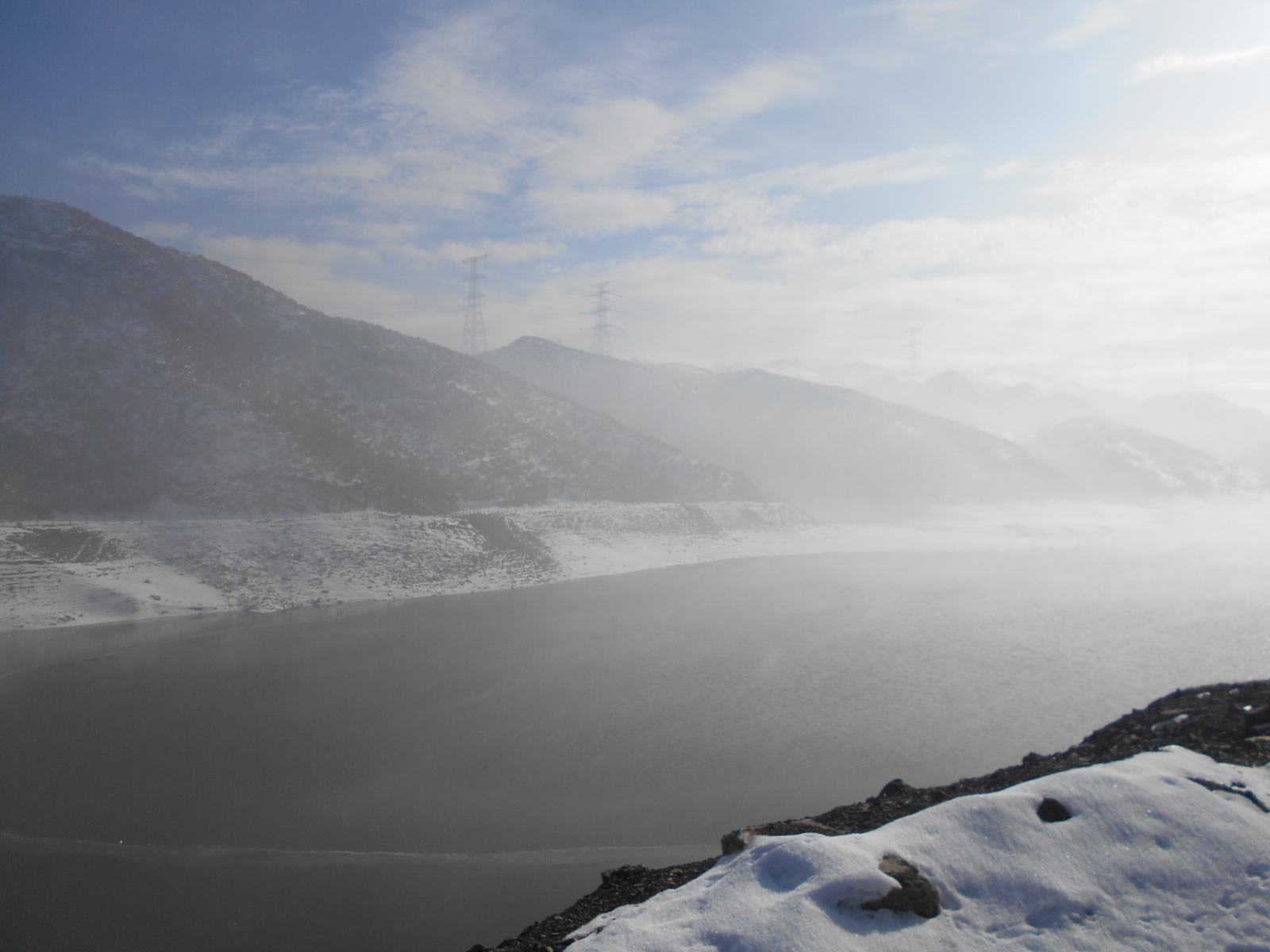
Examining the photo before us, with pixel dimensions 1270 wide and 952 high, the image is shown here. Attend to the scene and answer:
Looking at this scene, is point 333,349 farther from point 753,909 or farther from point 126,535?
point 753,909

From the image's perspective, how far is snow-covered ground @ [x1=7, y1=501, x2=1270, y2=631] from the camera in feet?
110

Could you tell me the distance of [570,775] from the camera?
16.8m

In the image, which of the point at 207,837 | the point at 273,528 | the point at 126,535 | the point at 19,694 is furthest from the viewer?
the point at 273,528

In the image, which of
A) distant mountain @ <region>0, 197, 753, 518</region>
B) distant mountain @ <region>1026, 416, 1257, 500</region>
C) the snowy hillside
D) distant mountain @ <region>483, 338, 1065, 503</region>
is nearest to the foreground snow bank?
the snowy hillside

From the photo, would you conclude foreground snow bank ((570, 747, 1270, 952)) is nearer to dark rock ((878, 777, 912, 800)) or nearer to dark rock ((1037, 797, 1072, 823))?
dark rock ((1037, 797, 1072, 823))

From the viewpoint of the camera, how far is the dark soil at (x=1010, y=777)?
8297 millimetres

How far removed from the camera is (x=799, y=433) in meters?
105

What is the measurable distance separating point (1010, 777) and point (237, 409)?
201ft

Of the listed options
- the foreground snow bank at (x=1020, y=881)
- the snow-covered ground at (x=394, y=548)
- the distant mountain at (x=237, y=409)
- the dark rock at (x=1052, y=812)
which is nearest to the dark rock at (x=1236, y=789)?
the foreground snow bank at (x=1020, y=881)

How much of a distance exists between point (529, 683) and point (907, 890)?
18.8 meters

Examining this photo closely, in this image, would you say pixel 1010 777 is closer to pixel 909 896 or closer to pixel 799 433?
pixel 909 896

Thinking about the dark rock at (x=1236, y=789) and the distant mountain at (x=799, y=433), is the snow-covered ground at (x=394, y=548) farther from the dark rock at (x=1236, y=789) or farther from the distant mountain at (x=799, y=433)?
the dark rock at (x=1236, y=789)

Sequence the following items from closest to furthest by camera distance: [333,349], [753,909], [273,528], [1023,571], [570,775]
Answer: [753,909]
[570,775]
[273,528]
[1023,571]
[333,349]

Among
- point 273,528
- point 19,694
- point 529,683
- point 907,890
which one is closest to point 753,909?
point 907,890
